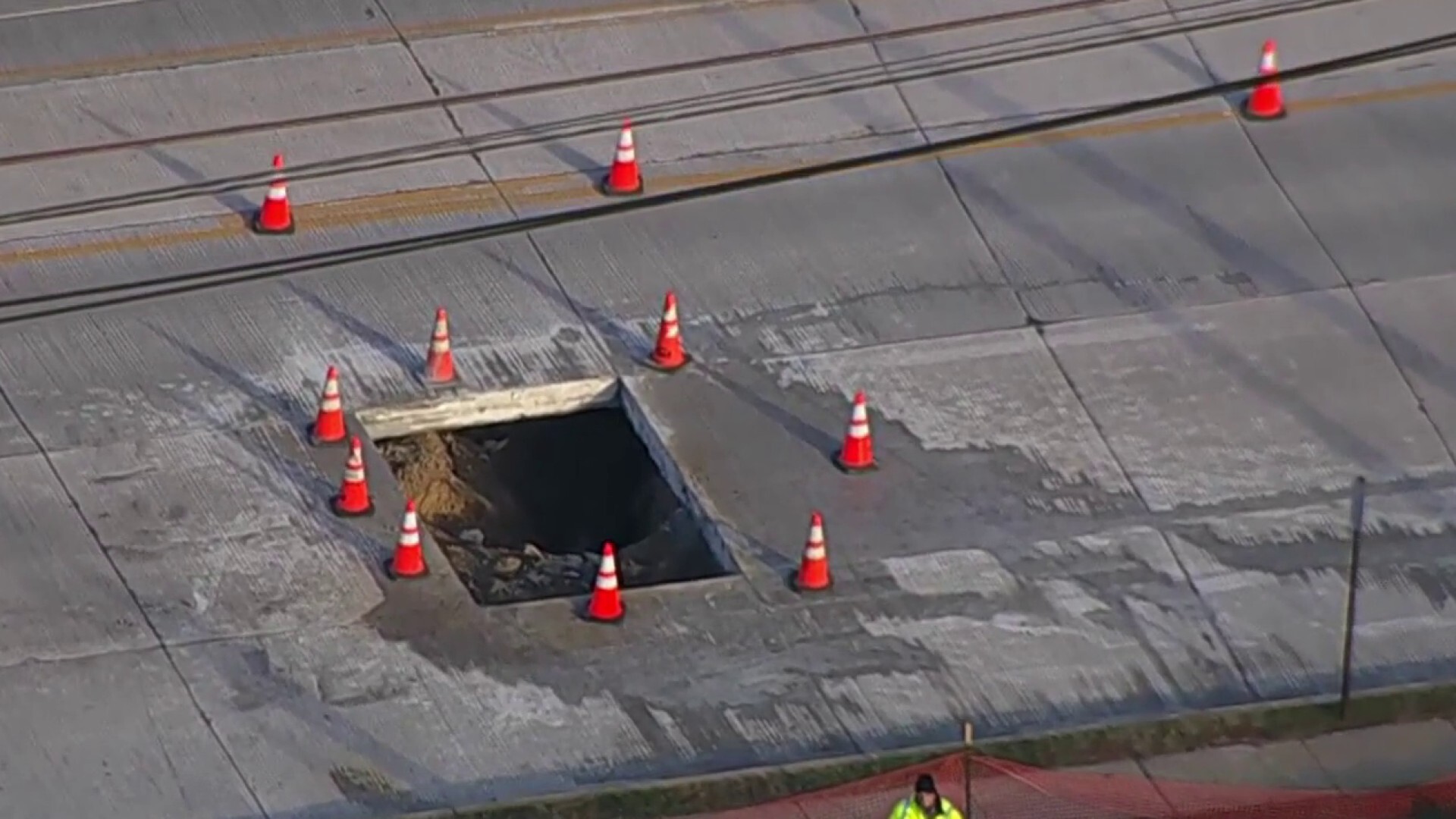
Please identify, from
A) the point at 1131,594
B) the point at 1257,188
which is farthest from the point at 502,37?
the point at 1131,594

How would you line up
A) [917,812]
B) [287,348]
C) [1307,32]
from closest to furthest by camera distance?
[917,812] < [287,348] < [1307,32]

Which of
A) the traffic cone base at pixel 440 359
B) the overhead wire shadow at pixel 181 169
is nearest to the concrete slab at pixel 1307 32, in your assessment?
the traffic cone base at pixel 440 359

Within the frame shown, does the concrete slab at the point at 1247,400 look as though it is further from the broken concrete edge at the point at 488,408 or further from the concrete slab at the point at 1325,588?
the broken concrete edge at the point at 488,408

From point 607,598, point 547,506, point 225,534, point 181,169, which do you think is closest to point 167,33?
point 181,169

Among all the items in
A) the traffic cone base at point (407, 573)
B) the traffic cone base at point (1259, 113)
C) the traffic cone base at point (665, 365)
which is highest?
the traffic cone base at point (1259, 113)

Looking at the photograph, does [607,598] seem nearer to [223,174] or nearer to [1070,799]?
[1070,799]

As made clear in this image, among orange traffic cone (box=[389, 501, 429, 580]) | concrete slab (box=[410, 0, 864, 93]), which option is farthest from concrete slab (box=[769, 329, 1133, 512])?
concrete slab (box=[410, 0, 864, 93])

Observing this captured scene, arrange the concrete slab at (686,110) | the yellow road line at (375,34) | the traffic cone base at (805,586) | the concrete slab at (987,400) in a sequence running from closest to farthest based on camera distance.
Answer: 1. the traffic cone base at (805,586)
2. the concrete slab at (987,400)
3. the concrete slab at (686,110)
4. the yellow road line at (375,34)
